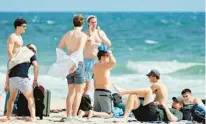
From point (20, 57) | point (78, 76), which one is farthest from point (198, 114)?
point (20, 57)

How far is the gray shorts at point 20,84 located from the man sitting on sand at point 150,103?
44.1 inches

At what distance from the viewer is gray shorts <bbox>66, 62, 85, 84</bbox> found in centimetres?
870

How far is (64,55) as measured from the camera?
29.0ft

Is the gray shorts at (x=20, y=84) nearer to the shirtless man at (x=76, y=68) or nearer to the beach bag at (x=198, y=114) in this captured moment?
the shirtless man at (x=76, y=68)

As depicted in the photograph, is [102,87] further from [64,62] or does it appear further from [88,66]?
[64,62]

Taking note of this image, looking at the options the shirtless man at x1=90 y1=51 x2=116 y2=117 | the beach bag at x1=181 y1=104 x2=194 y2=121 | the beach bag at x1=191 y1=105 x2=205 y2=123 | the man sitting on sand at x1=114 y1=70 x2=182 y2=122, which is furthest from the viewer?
the beach bag at x1=181 y1=104 x2=194 y2=121

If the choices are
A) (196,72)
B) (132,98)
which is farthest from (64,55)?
(196,72)

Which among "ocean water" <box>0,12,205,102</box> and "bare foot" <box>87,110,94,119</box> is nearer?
"bare foot" <box>87,110,94,119</box>

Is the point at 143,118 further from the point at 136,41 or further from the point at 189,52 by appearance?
the point at 136,41

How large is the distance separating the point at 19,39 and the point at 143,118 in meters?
1.89

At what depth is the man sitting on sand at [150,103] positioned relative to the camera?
891cm

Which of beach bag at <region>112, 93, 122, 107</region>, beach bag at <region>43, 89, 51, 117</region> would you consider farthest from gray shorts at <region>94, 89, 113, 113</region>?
beach bag at <region>43, 89, 51, 117</region>

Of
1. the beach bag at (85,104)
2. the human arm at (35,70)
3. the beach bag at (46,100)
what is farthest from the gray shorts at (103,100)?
the human arm at (35,70)

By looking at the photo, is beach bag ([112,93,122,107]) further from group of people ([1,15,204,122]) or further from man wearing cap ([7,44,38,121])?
man wearing cap ([7,44,38,121])
